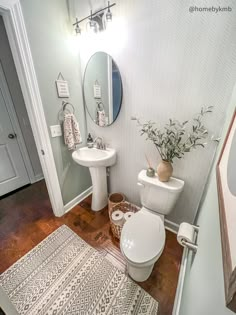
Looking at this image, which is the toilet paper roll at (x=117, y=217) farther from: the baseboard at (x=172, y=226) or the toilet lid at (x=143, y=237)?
the baseboard at (x=172, y=226)

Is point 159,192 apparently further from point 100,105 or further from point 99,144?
point 100,105

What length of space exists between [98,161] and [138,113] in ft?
2.06

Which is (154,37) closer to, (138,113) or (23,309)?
(138,113)

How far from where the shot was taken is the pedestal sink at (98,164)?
1.56m

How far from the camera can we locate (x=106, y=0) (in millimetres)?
1208

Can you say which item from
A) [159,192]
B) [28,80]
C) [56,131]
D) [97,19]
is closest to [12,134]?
[56,131]

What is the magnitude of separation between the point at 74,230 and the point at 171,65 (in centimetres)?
187

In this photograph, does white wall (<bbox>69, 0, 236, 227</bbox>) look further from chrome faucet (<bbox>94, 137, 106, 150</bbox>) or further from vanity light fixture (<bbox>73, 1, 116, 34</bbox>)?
chrome faucet (<bbox>94, 137, 106, 150</bbox>)

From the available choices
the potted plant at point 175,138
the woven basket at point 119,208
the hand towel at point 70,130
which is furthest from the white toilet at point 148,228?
the hand towel at point 70,130

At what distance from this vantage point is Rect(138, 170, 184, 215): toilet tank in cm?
126

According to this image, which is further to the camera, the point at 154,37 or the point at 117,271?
the point at 117,271

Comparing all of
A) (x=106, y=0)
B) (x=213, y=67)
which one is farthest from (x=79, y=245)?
(x=106, y=0)

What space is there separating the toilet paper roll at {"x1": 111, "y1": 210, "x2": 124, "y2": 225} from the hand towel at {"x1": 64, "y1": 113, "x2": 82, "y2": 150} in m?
0.88

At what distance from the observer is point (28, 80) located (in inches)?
47.3
